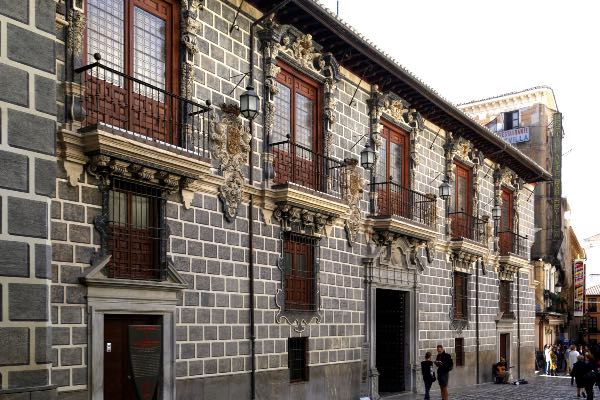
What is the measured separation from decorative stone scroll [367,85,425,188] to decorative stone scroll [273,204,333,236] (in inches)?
124

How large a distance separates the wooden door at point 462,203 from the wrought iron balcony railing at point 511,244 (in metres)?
3.18

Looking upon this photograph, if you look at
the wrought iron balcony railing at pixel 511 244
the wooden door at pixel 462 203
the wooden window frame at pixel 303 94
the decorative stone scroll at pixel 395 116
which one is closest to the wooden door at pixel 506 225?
the wrought iron balcony railing at pixel 511 244

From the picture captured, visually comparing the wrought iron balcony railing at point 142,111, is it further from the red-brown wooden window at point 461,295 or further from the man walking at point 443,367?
the red-brown wooden window at point 461,295

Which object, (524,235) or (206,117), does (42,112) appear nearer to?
(206,117)

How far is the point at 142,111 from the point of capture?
11.2m

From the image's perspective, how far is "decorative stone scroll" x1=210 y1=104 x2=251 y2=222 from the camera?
505 inches

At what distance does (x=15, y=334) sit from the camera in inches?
263

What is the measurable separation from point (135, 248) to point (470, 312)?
15198 mm

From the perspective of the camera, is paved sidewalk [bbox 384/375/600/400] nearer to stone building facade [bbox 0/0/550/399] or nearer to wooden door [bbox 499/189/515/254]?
stone building facade [bbox 0/0/550/399]

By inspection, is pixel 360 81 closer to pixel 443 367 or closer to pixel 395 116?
pixel 395 116

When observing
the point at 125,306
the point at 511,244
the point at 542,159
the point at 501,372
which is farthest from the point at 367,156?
the point at 542,159

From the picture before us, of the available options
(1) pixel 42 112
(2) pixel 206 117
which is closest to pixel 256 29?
(2) pixel 206 117

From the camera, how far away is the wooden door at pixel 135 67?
1051 cm

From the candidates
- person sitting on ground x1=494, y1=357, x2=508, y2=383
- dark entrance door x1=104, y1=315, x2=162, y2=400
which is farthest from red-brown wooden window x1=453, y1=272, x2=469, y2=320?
dark entrance door x1=104, y1=315, x2=162, y2=400
